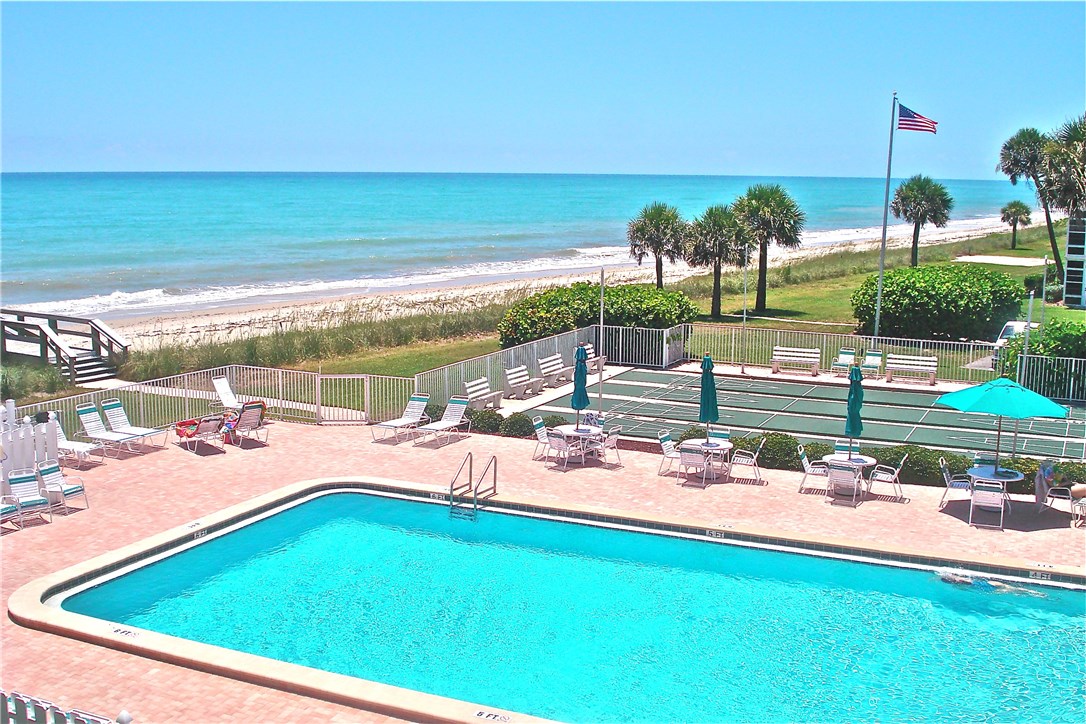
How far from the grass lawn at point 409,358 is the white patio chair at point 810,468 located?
12146mm

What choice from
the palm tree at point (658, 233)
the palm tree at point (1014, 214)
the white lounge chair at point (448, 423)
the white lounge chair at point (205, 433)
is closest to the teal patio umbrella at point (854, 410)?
the white lounge chair at point (448, 423)

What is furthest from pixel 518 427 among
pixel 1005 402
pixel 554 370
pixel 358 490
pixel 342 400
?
pixel 1005 402

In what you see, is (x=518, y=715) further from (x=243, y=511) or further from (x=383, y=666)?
(x=243, y=511)

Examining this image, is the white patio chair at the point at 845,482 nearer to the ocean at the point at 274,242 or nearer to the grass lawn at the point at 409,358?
the grass lawn at the point at 409,358

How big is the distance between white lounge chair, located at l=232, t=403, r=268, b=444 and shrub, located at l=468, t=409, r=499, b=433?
4.02 m

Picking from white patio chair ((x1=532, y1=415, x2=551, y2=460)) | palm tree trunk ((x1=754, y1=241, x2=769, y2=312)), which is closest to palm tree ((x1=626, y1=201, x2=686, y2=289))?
palm tree trunk ((x1=754, y1=241, x2=769, y2=312))

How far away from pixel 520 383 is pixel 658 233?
1722 cm

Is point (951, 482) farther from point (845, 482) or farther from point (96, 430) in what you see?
point (96, 430)

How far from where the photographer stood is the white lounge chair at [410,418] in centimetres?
1898

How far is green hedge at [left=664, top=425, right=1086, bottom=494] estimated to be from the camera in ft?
51.8

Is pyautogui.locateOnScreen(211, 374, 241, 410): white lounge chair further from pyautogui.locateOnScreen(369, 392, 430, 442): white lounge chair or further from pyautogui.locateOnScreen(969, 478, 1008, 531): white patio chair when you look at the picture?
pyautogui.locateOnScreen(969, 478, 1008, 531): white patio chair

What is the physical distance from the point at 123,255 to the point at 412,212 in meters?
60.8

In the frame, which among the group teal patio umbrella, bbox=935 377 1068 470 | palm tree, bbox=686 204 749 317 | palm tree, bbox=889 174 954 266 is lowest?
teal patio umbrella, bbox=935 377 1068 470

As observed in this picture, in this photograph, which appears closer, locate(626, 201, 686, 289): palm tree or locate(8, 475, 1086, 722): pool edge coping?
locate(8, 475, 1086, 722): pool edge coping
